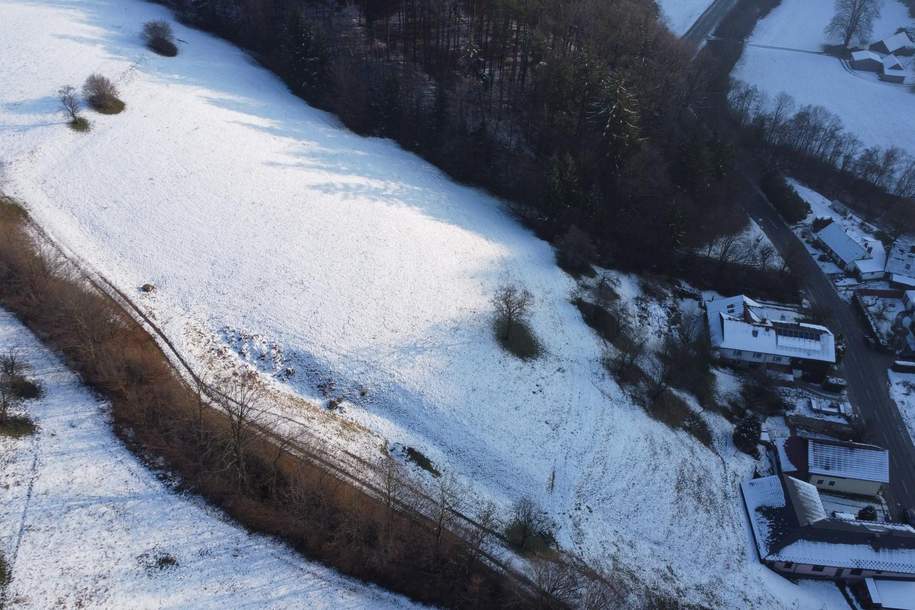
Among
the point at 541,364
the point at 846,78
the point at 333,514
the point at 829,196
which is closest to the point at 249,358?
the point at 333,514

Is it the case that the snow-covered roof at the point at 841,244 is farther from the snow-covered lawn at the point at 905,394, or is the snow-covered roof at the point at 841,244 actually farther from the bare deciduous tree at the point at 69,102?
the bare deciduous tree at the point at 69,102

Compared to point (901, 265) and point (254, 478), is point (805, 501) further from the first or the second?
point (901, 265)

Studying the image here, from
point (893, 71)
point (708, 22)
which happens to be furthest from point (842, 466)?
point (708, 22)

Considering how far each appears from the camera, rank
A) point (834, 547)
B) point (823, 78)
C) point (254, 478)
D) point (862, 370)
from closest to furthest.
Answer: point (254, 478) < point (834, 547) < point (862, 370) < point (823, 78)

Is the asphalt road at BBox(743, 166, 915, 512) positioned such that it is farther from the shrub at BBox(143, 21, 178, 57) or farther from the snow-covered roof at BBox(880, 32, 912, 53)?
the shrub at BBox(143, 21, 178, 57)

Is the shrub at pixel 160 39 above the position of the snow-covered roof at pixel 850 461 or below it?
above

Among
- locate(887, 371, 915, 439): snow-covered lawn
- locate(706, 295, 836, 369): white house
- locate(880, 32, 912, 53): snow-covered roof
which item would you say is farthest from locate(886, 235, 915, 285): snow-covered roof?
locate(880, 32, 912, 53): snow-covered roof

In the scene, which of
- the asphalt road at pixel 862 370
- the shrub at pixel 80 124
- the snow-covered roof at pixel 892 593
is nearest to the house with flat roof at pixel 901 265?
the asphalt road at pixel 862 370
